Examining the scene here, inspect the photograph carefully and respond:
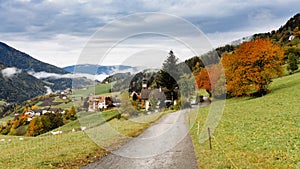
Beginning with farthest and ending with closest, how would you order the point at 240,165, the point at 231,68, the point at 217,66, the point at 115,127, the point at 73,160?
the point at 217,66 < the point at 231,68 < the point at 115,127 < the point at 73,160 < the point at 240,165

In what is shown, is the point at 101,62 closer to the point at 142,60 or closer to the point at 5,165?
the point at 142,60

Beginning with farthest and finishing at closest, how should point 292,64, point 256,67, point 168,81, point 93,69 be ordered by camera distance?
point 292,64
point 168,81
point 256,67
point 93,69

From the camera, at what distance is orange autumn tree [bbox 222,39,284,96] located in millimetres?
68000

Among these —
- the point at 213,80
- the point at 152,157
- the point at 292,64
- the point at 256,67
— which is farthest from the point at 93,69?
the point at 292,64

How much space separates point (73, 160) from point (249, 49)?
6053 centimetres

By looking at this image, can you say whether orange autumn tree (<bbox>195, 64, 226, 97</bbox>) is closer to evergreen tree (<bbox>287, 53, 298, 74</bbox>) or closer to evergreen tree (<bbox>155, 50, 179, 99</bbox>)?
evergreen tree (<bbox>155, 50, 179, 99</bbox>)

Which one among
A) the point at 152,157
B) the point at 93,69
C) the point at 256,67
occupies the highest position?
the point at 256,67

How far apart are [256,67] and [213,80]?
15878 mm

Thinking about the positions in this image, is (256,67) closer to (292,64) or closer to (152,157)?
(292,64)

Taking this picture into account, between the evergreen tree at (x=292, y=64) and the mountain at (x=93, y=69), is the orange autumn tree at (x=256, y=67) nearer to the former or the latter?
the evergreen tree at (x=292, y=64)

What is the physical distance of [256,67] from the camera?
68.8 meters

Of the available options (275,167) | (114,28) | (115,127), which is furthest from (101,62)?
(115,127)

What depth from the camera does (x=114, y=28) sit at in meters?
21.3

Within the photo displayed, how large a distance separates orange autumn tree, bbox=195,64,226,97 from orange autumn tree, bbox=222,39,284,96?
6.52 meters
